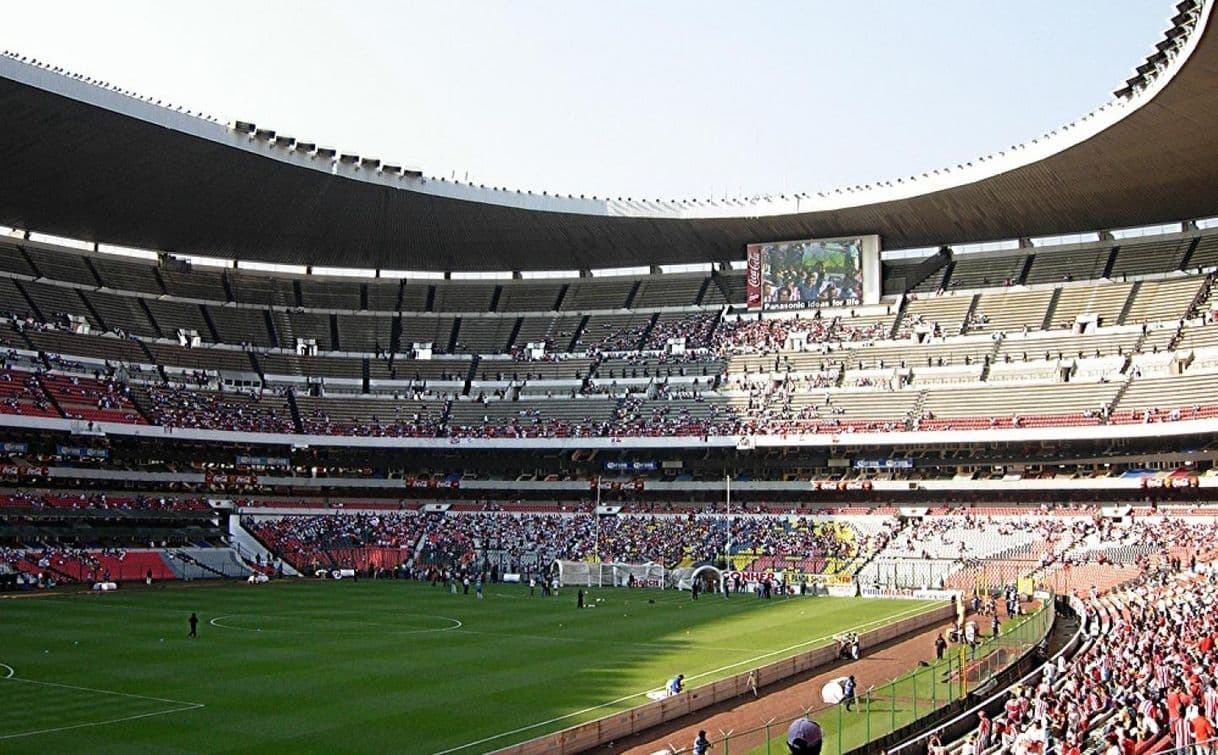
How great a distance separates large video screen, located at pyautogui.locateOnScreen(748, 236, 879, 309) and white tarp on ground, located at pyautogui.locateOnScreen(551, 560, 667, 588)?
24.3 m

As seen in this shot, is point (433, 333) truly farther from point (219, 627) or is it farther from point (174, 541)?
point (219, 627)

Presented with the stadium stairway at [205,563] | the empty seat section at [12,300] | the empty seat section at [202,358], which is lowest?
the stadium stairway at [205,563]

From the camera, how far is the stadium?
35031 mm

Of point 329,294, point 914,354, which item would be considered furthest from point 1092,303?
point 329,294

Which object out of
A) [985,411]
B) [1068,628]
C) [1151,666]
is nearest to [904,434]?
[985,411]

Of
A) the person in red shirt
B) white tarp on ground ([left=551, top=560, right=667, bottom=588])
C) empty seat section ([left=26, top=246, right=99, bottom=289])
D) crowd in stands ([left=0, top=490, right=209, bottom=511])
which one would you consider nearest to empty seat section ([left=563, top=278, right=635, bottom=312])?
white tarp on ground ([left=551, top=560, right=667, bottom=588])

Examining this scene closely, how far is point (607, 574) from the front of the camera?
2490 inches

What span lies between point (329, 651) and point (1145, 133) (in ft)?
137

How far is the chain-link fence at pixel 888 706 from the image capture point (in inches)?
846

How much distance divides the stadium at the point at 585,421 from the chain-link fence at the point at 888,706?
0.36 meters

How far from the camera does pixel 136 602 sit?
48.6 meters

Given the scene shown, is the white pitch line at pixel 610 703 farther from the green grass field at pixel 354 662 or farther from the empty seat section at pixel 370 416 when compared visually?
the empty seat section at pixel 370 416

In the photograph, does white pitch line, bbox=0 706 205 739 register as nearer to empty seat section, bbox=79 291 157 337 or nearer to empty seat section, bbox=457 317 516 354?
empty seat section, bbox=79 291 157 337

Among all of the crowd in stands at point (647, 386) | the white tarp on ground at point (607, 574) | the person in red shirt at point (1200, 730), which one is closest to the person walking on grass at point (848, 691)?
the person in red shirt at point (1200, 730)
